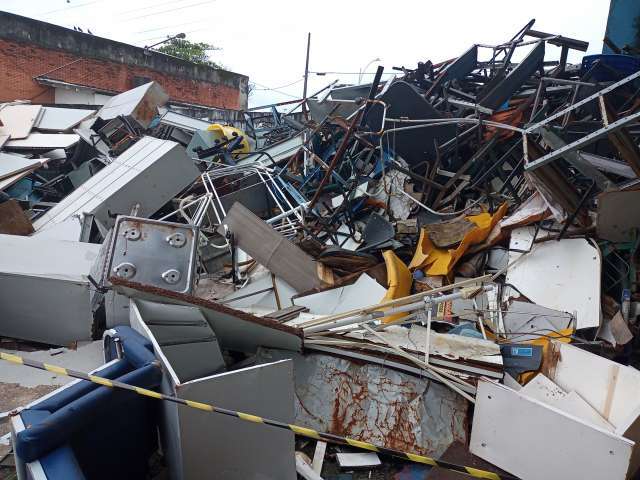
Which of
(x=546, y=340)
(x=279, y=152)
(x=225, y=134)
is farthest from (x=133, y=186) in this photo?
(x=546, y=340)

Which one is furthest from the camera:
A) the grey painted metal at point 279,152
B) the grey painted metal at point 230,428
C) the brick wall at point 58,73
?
the brick wall at point 58,73

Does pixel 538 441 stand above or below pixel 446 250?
below

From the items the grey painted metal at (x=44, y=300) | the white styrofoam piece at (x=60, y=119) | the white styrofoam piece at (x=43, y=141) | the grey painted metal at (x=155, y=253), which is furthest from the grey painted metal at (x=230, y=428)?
the white styrofoam piece at (x=60, y=119)

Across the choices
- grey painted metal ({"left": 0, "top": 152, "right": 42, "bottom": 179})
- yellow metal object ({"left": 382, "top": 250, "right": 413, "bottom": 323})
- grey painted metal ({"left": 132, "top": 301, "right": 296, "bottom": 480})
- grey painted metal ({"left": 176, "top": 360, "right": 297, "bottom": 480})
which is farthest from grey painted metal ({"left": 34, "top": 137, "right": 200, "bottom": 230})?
grey painted metal ({"left": 176, "top": 360, "right": 297, "bottom": 480})

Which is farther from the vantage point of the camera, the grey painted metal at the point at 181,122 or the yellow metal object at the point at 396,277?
the grey painted metal at the point at 181,122

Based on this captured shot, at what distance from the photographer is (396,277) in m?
4.57

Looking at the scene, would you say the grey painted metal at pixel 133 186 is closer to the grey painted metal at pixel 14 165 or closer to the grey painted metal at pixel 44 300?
the grey painted metal at pixel 14 165

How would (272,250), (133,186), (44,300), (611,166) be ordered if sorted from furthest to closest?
(133,186), (272,250), (611,166), (44,300)

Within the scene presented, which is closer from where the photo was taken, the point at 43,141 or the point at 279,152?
the point at 43,141

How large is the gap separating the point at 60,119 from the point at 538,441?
897 centimetres

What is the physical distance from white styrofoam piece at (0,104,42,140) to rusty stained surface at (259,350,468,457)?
23.0ft

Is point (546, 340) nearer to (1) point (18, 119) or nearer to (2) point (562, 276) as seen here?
(2) point (562, 276)

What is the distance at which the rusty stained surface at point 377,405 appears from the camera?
292 centimetres

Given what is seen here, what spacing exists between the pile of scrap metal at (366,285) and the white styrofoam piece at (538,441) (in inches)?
0.4
